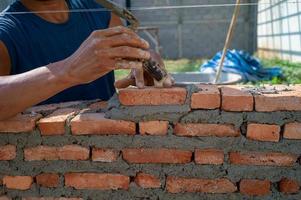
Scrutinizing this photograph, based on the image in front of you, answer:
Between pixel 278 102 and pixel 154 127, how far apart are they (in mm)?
527

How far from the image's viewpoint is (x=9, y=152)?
1709 millimetres

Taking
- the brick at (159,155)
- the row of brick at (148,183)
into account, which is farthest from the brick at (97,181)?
the brick at (159,155)

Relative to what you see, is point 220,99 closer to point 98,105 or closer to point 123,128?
point 123,128

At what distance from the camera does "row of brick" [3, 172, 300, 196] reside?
63.8 inches

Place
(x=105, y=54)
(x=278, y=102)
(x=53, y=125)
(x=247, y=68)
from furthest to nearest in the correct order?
(x=247, y=68)
(x=53, y=125)
(x=278, y=102)
(x=105, y=54)

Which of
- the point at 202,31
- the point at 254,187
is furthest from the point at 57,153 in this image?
the point at 202,31

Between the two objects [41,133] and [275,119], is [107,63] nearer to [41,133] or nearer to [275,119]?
[41,133]

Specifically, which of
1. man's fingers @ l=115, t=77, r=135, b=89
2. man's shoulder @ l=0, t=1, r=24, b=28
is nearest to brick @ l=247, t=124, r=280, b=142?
man's fingers @ l=115, t=77, r=135, b=89

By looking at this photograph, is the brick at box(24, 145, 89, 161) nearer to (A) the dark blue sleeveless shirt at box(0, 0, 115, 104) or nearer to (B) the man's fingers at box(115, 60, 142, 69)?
(B) the man's fingers at box(115, 60, 142, 69)

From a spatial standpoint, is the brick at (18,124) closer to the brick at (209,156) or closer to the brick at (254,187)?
the brick at (209,156)

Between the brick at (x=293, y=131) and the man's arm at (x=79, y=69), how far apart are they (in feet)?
2.16

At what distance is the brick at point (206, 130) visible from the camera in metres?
1.60

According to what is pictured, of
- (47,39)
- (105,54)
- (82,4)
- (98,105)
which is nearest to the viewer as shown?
(105,54)

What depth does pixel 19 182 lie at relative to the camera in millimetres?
1726
